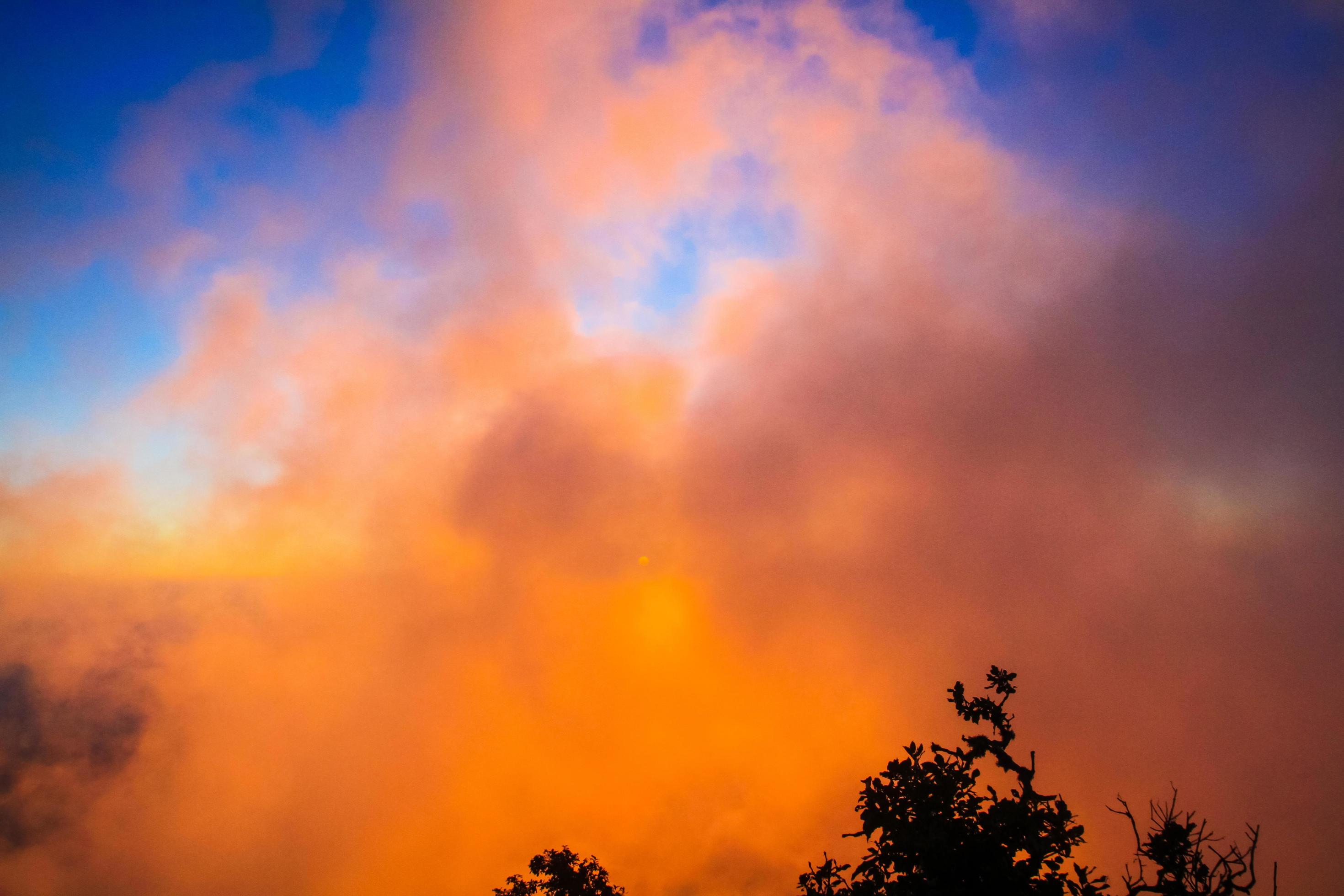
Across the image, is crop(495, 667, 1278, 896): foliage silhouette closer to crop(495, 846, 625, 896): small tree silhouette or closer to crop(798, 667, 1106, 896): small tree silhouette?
crop(798, 667, 1106, 896): small tree silhouette

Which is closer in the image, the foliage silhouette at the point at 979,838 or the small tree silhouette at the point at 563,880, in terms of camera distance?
the foliage silhouette at the point at 979,838

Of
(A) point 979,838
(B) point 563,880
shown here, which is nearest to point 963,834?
(A) point 979,838

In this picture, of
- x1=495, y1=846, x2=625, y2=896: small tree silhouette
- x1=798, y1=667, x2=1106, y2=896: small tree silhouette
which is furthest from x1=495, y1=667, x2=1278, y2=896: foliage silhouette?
x1=495, y1=846, x2=625, y2=896: small tree silhouette

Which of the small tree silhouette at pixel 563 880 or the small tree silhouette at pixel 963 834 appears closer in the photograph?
the small tree silhouette at pixel 963 834

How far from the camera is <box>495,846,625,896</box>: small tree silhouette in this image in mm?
28641

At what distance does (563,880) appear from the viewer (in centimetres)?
2878

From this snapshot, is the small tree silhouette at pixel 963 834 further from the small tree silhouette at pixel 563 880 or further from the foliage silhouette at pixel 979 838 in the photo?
the small tree silhouette at pixel 563 880

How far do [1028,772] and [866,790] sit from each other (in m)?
4.30

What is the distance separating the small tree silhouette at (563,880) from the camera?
28.6 meters

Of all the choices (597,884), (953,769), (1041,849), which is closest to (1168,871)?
(1041,849)

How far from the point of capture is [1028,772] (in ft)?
47.2

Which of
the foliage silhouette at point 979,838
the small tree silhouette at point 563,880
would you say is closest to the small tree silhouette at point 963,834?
the foliage silhouette at point 979,838

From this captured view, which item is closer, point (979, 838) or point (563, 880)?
point (979, 838)

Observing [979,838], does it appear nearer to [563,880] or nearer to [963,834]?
[963,834]
